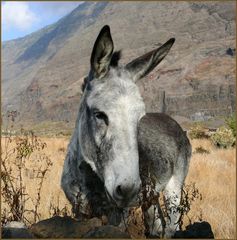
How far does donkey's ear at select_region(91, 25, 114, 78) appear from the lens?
4895mm

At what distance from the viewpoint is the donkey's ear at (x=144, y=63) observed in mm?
5500

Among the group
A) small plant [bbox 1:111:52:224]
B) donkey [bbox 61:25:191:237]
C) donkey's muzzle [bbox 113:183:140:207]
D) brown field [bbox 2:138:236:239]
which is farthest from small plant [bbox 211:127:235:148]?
donkey's muzzle [bbox 113:183:140:207]

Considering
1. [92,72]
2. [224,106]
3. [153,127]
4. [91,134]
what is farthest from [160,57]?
[224,106]

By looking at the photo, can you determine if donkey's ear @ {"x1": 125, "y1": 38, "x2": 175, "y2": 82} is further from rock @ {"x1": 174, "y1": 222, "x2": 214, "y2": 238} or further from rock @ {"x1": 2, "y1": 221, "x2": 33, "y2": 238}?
rock @ {"x1": 2, "y1": 221, "x2": 33, "y2": 238}

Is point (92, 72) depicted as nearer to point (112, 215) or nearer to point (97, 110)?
point (97, 110)

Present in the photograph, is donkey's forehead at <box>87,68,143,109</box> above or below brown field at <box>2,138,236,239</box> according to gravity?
above

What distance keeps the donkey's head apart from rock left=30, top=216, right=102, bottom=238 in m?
0.63

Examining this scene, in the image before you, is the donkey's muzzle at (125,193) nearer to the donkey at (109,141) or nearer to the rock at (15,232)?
the donkey at (109,141)

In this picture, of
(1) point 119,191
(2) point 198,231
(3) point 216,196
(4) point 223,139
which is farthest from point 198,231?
(4) point 223,139

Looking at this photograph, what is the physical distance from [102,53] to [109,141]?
1.01 metres

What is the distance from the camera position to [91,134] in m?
5.25

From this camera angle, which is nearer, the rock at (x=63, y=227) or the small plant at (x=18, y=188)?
the rock at (x=63, y=227)

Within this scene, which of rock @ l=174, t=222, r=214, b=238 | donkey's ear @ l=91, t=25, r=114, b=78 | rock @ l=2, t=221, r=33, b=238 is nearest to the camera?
donkey's ear @ l=91, t=25, r=114, b=78

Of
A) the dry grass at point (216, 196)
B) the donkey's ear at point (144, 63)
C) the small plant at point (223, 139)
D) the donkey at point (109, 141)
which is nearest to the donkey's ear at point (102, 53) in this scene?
the donkey at point (109, 141)
